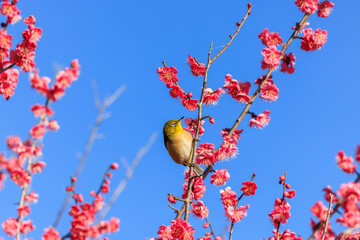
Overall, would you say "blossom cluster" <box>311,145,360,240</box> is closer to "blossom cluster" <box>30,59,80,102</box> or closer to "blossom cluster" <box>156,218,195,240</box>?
"blossom cluster" <box>156,218,195,240</box>

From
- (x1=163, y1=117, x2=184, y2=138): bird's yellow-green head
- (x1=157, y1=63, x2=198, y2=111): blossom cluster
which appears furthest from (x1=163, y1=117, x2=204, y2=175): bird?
(x1=157, y1=63, x2=198, y2=111): blossom cluster

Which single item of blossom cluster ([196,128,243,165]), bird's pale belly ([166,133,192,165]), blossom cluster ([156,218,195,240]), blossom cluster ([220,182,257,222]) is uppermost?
bird's pale belly ([166,133,192,165])

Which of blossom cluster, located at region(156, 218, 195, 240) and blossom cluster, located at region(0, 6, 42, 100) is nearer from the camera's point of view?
blossom cluster, located at region(156, 218, 195, 240)

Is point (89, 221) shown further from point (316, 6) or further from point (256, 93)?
point (316, 6)

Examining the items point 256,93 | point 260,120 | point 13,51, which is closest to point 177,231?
point 260,120

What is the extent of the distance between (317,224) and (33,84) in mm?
2048

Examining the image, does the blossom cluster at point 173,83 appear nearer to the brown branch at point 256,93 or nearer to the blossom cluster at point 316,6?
the brown branch at point 256,93

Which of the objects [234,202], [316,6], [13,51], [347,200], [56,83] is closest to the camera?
[347,200]

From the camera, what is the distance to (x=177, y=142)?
22.9 ft

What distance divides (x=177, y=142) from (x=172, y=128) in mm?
309

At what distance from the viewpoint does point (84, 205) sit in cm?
293

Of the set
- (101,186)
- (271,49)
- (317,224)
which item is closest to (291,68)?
(271,49)

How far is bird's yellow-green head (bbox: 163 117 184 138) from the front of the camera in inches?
279

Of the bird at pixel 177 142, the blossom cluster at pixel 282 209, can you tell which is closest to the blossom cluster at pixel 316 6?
the blossom cluster at pixel 282 209
